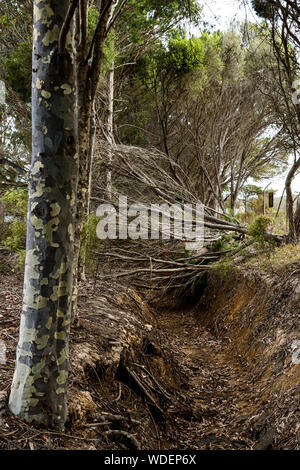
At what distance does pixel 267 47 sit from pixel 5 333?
41.4 ft

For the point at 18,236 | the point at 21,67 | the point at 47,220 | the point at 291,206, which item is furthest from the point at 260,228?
the point at 21,67

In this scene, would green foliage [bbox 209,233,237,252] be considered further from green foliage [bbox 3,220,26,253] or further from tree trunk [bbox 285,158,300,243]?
green foliage [bbox 3,220,26,253]

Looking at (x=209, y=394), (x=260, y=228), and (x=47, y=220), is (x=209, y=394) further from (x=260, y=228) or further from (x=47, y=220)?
(x=47, y=220)

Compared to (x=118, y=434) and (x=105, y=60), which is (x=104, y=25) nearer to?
(x=118, y=434)

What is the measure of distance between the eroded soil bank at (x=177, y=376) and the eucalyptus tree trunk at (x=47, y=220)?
287 mm

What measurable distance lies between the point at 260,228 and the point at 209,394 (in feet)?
10.3

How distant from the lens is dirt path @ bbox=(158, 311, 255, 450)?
4.01m

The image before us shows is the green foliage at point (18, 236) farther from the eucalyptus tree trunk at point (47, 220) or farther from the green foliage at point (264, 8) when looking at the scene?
the green foliage at point (264, 8)

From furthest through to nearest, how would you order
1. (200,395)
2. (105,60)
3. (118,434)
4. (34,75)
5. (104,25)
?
(105,60)
(200,395)
(104,25)
(118,434)
(34,75)

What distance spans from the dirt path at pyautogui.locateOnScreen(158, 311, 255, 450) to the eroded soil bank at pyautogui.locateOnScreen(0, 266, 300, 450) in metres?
0.02

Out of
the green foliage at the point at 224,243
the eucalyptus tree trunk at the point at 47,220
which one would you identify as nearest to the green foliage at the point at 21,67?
the green foliage at the point at 224,243

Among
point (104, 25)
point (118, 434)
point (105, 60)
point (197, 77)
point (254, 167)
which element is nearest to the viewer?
point (118, 434)

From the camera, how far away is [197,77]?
12.8 m
